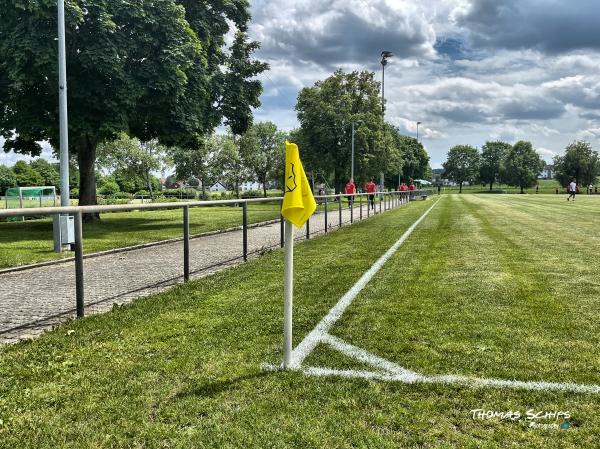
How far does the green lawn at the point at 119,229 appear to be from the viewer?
17.2 ft

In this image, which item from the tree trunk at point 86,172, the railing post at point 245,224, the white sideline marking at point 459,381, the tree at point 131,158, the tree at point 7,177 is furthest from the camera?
the tree at point 7,177

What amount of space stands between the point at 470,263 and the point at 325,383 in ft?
19.6

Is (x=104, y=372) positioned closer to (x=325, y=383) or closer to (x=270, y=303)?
(x=325, y=383)

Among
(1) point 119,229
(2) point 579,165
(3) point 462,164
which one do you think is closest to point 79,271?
(1) point 119,229

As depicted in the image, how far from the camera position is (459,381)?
3.50 metres

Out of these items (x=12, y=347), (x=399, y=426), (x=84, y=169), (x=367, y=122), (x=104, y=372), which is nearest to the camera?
(x=399, y=426)

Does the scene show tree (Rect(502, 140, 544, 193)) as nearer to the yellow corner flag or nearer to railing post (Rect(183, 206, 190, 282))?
railing post (Rect(183, 206, 190, 282))

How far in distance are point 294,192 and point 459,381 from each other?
181cm

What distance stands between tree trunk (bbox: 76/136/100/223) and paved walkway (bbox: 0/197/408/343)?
1281 centimetres

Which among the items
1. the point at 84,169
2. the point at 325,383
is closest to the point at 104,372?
the point at 325,383

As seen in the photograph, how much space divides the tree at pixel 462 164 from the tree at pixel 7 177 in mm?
112374

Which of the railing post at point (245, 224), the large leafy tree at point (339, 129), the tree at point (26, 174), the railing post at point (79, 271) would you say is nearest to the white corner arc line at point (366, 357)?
the railing post at point (79, 271)

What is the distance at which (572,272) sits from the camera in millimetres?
7762

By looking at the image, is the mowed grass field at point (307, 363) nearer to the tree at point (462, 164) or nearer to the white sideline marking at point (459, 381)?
the white sideline marking at point (459, 381)
